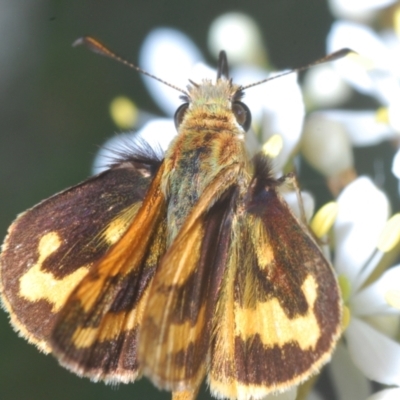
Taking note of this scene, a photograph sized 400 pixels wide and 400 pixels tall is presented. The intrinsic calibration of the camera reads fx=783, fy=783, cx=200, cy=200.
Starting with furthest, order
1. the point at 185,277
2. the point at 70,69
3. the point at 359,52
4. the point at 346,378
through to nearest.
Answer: the point at 70,69
the point at 359,52
the point at 346,378
the point at 185,277

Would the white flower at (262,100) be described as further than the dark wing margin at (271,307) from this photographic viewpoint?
A: Yes

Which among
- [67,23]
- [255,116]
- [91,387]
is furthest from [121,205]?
[67,23]

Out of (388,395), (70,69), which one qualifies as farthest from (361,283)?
(70,69)

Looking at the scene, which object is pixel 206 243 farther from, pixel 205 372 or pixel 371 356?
pixel 371 356

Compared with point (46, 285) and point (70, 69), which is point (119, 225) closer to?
point (46, 285)

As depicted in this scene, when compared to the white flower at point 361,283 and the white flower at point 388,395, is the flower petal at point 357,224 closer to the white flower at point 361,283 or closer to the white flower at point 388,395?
the white flower at point 361,283

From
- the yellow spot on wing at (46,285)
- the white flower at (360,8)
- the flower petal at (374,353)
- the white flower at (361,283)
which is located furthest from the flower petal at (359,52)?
the yellow spot on wing at (46,285)
